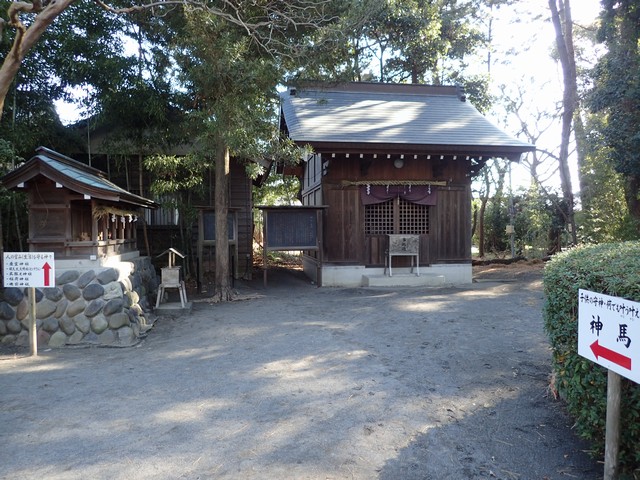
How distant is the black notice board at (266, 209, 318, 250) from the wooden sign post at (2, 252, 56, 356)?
515cm

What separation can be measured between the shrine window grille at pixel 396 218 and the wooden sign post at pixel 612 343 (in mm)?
8550

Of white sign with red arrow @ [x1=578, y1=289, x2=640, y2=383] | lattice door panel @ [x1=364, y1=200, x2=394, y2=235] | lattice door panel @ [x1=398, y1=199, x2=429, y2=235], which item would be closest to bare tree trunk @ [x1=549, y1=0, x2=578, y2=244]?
lattice door panel @ [x1=398, y1=199, x2=429, y2=235]

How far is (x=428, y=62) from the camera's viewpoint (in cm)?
1656

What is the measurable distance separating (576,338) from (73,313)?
639 cm

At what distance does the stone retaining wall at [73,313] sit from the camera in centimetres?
636

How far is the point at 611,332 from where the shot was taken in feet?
8.07

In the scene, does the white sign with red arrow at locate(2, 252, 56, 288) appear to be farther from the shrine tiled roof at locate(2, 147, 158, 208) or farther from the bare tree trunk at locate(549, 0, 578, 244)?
the bare tree trunk at locate(549, 0, 578, 244)

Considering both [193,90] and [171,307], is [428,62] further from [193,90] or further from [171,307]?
[171,307]

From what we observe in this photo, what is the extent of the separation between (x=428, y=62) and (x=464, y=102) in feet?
10.7

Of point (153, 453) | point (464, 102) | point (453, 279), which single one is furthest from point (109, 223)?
point (464, 102)

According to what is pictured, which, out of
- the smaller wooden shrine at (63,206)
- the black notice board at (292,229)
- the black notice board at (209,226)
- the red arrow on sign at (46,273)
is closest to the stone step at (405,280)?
the black notice board at (292,229)

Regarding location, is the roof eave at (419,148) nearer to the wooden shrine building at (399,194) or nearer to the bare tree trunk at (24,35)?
the wooden shrine building at (399,194)

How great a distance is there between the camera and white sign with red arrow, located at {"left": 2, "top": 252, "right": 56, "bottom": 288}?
5738 millimetres

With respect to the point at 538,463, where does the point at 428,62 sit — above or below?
above
